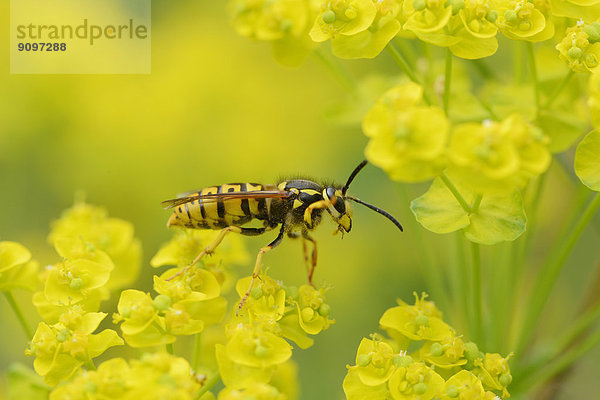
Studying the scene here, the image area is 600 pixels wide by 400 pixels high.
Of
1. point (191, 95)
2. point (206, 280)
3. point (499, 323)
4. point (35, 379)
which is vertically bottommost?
point (35, 379)

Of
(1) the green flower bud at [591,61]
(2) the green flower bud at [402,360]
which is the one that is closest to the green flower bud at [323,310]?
(2) the green flower bud at [402,360]

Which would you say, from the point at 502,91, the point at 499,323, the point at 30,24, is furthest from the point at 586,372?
the point at 30,24

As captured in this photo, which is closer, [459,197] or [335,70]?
[459,197]

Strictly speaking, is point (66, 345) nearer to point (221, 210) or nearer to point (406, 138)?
point (221, 210)

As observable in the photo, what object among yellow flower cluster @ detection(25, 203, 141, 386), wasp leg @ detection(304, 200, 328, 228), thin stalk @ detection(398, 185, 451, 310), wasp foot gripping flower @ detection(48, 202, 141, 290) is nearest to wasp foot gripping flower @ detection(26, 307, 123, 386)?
yellow flower cluster @ detection(25, 203, 141, 386)

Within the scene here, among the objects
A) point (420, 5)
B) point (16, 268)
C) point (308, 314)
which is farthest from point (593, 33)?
point (16, 268)

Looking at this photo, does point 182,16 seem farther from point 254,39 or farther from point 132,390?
point 132,390

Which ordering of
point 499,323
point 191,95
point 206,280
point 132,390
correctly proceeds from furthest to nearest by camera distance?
point 191,95 → point 499,323 → point 206,280 → point 132,390
